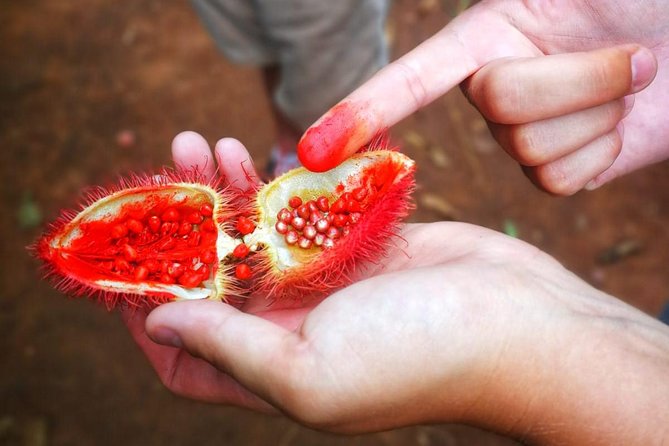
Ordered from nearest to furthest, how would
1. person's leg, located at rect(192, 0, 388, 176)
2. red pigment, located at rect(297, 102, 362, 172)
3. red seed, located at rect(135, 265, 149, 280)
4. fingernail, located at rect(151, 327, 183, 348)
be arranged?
1. fingernail, located at rect(151, 327, 183, 348)
2. red pigment, located at rect(297, 102, 362, 172)
3. red seed, located at rect(135, 265, 149, 280)
4. person's leg, located at rect(192, 0, 388, 176)

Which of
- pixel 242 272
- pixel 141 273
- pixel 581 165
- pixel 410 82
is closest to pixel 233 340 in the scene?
pixel 242 272

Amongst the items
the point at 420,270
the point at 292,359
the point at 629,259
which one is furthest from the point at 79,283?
the point at 629,259

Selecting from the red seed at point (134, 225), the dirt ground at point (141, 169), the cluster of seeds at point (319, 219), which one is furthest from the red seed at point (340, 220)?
the dirt ground at point (141, 169)

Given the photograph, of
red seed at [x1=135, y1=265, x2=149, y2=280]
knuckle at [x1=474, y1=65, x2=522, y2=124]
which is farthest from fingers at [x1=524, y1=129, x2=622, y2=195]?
red seed at [x1=135, y1=265, x2=149, y2=280]

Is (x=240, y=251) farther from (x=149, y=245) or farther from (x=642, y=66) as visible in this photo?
(x=642, y=66)

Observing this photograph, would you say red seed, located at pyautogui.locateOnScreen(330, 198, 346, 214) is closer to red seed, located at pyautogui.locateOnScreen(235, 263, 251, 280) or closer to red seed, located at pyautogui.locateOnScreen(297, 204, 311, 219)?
red seed, located at pyautogui.locateOnScreen(297, 204, 311, 219)

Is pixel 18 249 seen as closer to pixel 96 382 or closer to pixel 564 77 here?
pixel 96 382
